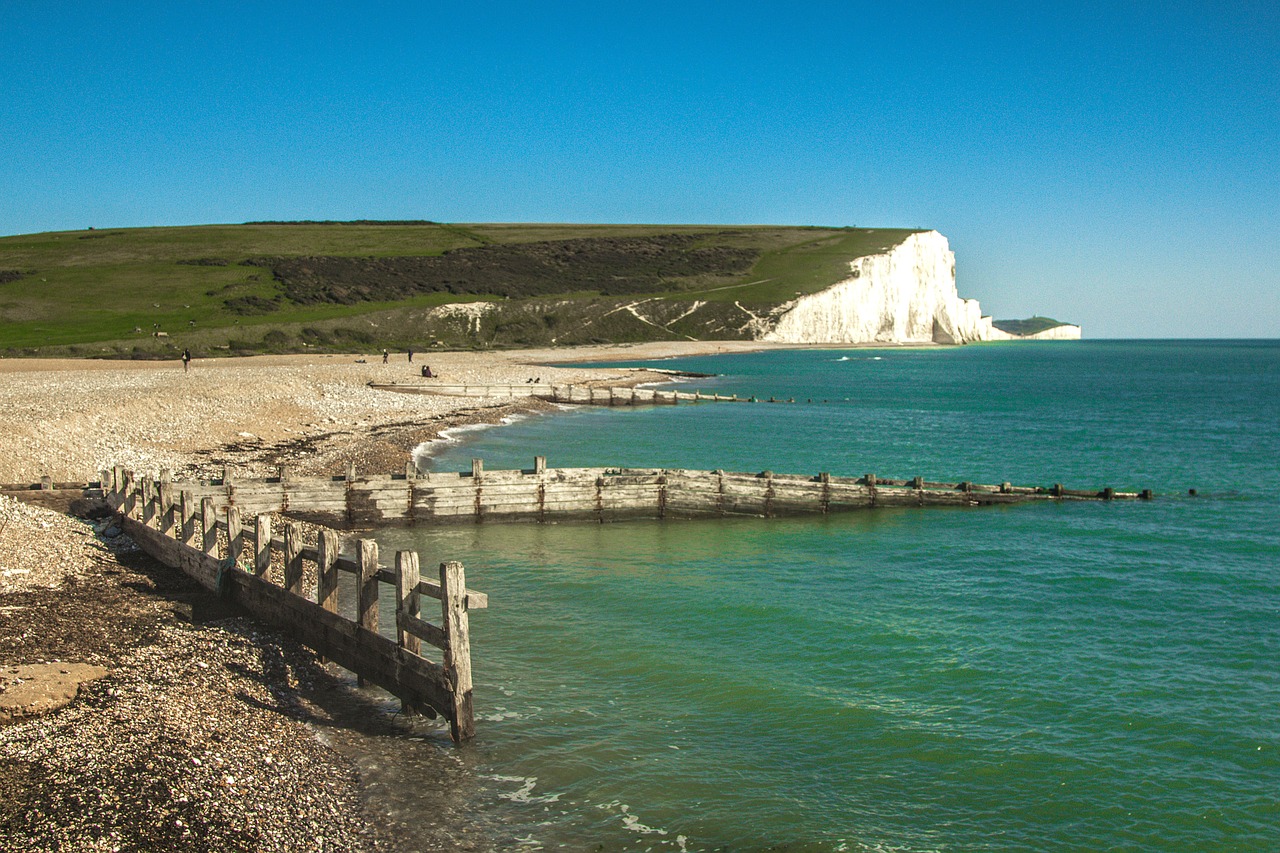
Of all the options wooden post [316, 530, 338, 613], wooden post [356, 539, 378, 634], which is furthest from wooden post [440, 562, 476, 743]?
wooden post [316, 530, 338, 613]

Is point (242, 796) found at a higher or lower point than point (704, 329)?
lower

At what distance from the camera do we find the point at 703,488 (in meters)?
24.1

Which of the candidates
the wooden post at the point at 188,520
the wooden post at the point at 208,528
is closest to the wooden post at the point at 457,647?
the wooden post at the point at 208,528

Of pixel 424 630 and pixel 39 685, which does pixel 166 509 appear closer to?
pixel 39 685

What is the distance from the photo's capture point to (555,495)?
23.0 m

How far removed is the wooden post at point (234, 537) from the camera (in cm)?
1410

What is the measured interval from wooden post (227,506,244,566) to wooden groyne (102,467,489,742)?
1cm

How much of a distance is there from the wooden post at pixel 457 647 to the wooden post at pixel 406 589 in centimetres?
62

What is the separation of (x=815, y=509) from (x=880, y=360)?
10370cm

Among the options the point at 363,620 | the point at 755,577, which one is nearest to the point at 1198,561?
the point at 755,577

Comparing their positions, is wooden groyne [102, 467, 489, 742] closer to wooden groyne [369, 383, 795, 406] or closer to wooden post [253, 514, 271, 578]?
wooden post [253, 514, 271, 578]

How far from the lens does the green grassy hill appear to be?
94812 millimetres

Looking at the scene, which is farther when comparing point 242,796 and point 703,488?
point 703,488

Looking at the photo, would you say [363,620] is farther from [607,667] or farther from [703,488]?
[703,488]
